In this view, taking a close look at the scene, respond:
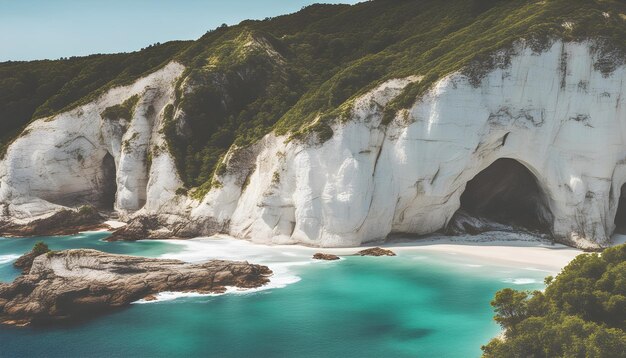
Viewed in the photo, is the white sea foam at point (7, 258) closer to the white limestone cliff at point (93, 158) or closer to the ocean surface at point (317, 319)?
the ocean surface at point (317, 319)

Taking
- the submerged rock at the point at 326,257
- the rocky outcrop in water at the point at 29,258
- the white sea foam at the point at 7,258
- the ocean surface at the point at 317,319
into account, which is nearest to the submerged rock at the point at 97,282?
the ocean surface at the point at 317,319

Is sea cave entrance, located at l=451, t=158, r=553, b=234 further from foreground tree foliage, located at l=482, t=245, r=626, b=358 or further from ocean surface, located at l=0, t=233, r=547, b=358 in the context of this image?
foreground tree foliage, located at l=482, t=245, r=626, b=358

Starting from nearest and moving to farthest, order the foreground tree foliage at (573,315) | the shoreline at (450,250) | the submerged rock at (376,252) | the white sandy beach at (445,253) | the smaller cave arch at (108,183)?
the foreground tree foliage at (573,315)
the white sandy beach at (445,253)
the shoreline at (450,250)
the submerged rock at (376,252)
the smaller cave arch at (108,183)

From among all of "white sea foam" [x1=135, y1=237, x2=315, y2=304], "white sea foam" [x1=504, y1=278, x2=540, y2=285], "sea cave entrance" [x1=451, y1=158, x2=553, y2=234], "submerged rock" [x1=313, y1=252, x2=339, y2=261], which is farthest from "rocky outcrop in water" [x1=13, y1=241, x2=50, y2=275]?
"sea cave entrance" [x1=451, y1=158, x2=553, y2=234]

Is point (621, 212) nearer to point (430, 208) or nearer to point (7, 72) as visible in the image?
point (430, 208)

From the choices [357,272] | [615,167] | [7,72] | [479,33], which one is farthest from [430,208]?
[7,72]

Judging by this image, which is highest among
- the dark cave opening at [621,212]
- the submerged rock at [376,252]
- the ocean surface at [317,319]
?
the dark cave opening at [621,212]
